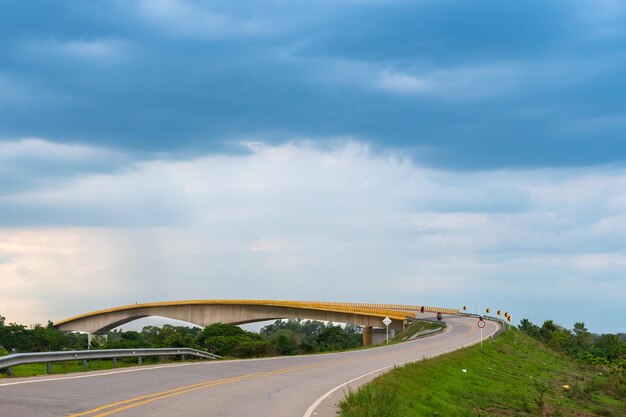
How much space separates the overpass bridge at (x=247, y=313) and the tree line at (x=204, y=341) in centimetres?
321

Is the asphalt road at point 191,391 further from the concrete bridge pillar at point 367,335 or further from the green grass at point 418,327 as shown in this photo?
the concrete bridge pillar at point 367,335

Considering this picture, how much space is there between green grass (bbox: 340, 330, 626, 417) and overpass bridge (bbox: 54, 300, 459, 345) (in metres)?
32.3

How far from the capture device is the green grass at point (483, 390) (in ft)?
63.9

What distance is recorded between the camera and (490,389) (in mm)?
35469

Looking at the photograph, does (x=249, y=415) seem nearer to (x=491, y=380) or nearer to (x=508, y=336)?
(x=491, y=380)

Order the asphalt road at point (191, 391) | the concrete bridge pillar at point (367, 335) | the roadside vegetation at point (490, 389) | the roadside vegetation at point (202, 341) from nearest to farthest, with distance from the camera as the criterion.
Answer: the asphalt road at point (191, 391)
the roadside vegetation at point (490, 389)
the roadside vegetation at point (202, 341)
the concrete bridge pillar at point (367, 335)

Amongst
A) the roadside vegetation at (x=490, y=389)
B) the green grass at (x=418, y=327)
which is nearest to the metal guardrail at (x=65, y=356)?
the roadside vegetation at (x=490, y=389)

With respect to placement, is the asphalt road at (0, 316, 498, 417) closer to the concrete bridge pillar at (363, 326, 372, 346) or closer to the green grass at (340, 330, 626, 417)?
the green grass at (340, 330, 626, 417)

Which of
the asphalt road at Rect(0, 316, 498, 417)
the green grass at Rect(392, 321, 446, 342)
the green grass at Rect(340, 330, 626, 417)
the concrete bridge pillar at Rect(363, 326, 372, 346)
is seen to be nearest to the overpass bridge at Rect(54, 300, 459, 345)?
the concrete bridge pillar at Rect(363, 326, 372, 346)

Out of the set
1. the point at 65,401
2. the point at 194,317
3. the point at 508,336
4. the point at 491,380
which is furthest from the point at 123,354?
the point at 194,317

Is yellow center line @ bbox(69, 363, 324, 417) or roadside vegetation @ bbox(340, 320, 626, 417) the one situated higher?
yellow center line @ bbox(69, 363, 324, 417)

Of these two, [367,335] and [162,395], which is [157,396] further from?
[367,335]

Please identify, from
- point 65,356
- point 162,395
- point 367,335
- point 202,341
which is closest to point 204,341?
point 202,341

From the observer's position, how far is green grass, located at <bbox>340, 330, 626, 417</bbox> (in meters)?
19.5
